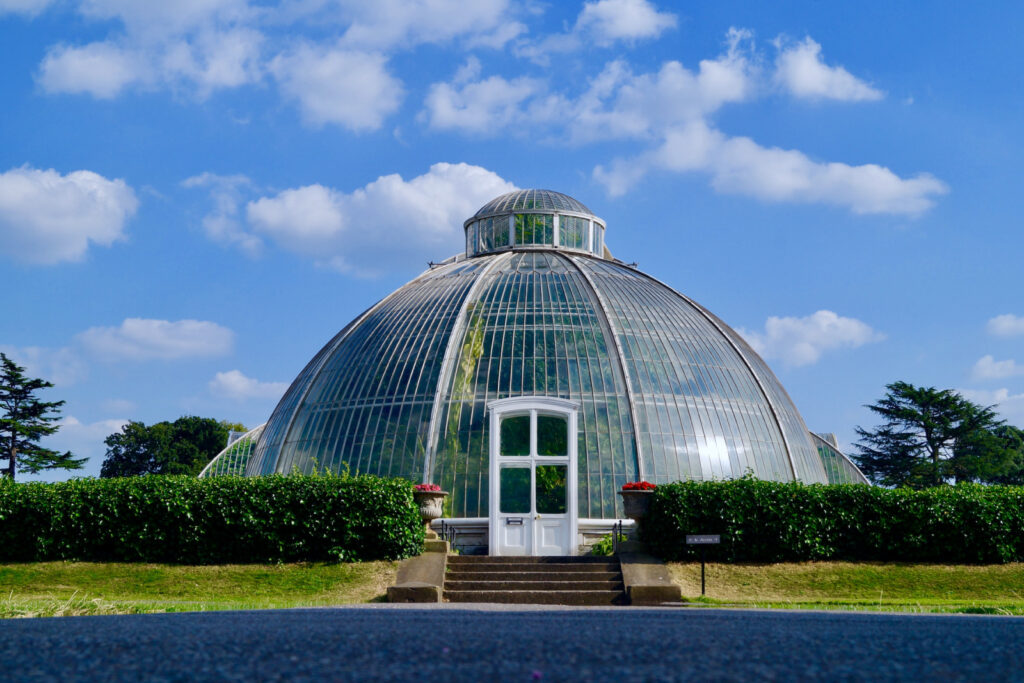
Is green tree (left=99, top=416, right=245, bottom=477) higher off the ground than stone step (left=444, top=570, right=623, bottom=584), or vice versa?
green tree (left=99, top=416, right=245, bottom=477)

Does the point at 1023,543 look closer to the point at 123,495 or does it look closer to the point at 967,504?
the point at 967,504

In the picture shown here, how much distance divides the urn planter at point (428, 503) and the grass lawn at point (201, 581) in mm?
1670

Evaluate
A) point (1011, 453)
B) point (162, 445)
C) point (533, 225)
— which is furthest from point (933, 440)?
point (162, 445)

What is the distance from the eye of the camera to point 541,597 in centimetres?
2006

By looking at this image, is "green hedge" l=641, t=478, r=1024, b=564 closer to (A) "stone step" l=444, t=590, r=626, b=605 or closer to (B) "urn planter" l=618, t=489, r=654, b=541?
(B) "urn planter" l=618, t=489, r=654, b=541

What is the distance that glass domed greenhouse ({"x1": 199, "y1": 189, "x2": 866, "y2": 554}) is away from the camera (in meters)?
25.4

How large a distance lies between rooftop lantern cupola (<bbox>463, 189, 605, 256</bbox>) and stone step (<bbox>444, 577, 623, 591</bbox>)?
51.9 feet

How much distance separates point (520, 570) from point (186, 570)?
7.56 m

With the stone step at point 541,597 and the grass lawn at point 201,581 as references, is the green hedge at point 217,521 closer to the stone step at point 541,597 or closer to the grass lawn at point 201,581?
the grass lawn at point 201,581

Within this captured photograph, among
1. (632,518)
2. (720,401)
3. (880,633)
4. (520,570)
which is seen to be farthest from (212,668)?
(720,401)

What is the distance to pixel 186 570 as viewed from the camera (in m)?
22.0

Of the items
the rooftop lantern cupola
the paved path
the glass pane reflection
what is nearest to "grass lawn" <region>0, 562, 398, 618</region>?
the glass pane reflection

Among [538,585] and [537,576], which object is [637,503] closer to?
[537,576]

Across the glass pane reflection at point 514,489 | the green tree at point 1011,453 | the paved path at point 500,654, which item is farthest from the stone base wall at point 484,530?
the green tree at point 1011,453
